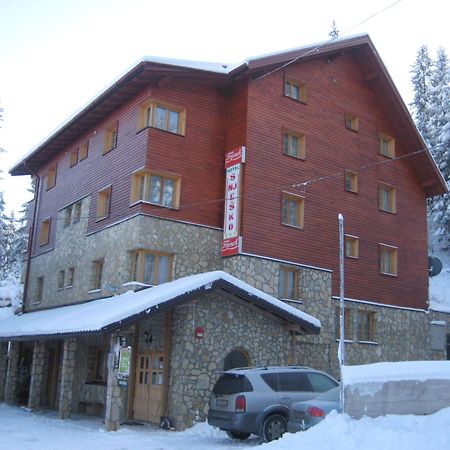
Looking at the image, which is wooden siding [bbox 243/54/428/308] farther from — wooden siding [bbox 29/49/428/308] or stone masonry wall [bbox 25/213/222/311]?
stone masonry wall [bbox 25/213/222/311]

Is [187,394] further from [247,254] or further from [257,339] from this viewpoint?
[247,254]

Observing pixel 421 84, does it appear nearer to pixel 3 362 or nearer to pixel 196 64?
pixel 196 64

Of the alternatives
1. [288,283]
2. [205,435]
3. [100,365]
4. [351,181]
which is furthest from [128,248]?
[351,181]

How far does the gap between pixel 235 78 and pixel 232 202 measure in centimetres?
484

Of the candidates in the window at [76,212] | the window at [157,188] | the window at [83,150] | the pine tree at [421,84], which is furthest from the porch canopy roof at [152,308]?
the pine tree at [421,84]

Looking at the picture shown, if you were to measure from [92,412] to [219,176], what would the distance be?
9.62 metres

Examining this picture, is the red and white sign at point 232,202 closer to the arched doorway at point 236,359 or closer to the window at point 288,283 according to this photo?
the window at point 288,283

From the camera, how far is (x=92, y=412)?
20.8 m

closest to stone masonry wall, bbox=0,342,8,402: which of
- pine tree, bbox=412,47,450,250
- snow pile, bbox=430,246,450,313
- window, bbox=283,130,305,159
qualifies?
window, bbox=283,130,305,159

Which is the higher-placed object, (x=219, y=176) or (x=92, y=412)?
(x=219, y=176)

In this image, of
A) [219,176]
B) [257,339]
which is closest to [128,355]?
[257,339]

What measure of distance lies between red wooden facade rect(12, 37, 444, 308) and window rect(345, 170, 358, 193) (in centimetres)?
26

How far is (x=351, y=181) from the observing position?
2656cm

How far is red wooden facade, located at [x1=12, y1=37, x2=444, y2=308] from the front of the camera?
73.5ft
